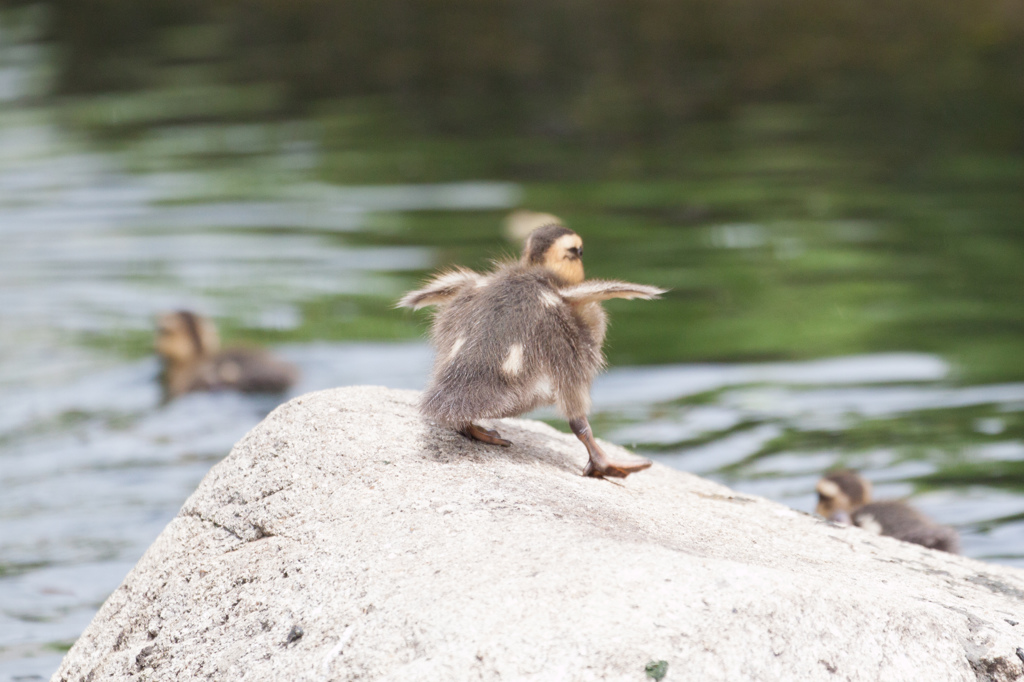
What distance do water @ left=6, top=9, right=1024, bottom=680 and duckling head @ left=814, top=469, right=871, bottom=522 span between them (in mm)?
607

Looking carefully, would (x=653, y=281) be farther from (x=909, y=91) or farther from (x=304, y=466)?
(x=909, y=91)

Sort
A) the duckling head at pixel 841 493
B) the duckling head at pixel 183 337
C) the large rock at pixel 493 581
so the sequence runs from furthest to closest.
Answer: the duckling head at pixel 183 337 < the duckling head at pixel 841 493 < the large rock at pixel 493 581

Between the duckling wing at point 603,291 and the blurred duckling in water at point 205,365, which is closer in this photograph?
the duckling wing at point 603,291

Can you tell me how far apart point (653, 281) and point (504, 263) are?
6799mm

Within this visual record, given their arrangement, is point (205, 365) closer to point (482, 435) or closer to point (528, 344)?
point (482, 435)

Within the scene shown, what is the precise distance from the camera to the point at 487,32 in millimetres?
24531

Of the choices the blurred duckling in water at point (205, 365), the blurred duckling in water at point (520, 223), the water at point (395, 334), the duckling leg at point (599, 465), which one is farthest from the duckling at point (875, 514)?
the blurred duckling in water at point (520, 223)

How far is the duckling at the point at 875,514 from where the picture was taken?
5617 millimetres

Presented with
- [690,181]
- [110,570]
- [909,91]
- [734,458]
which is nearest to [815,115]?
[909,91]

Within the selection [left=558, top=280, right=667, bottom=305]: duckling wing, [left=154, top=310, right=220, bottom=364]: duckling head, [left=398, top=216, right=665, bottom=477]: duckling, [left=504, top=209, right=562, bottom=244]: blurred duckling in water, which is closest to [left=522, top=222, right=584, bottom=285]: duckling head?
[left=398, top=216, right=665, bottom=477]: duckling

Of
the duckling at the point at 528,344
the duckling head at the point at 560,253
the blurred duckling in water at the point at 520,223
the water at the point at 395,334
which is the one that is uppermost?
the duckling head at the point at 560,253

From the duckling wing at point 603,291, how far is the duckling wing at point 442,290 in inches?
14.9

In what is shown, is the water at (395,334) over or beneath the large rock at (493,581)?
beneath

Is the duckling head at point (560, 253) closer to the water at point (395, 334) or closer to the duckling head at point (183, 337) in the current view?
the water at point (395, 334)
